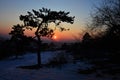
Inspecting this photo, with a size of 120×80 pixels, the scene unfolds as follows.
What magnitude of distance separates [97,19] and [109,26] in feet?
7.20

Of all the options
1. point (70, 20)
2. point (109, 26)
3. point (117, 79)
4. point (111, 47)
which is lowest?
point (117, 79)

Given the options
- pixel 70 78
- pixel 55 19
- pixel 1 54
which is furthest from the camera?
pixel 1 54

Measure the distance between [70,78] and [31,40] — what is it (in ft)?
51.2

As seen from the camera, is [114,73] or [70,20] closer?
[114,73]

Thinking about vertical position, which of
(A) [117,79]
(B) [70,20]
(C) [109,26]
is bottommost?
(A) [117,79]

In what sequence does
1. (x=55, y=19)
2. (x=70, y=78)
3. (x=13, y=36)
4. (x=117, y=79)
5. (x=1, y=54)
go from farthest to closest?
(x=1, y=54)
(x=13, y=36)
(x=55, y=19)
(x=70, y=78)
(x=117, y=79)

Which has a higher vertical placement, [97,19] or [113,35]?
[97,19]

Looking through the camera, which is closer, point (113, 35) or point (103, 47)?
point (113, 35)

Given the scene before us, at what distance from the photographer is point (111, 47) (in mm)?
20266

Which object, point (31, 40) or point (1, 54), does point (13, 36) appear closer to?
point (1, 54)

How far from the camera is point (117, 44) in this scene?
771 inches

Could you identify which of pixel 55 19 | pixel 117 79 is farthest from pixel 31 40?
pixel 117 79

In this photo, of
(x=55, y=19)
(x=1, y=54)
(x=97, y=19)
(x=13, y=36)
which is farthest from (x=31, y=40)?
(x=1, y=54)

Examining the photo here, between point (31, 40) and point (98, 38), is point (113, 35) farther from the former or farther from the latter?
point (31, 40)
